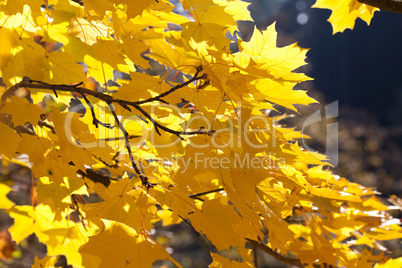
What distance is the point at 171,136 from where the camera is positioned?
1.35 m

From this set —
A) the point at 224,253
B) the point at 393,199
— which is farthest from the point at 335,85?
the point at 393,199

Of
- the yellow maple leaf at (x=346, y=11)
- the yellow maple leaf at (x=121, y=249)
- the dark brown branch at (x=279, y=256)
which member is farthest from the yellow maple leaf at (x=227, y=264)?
the yellow maple leaf at (x=346, y=11)

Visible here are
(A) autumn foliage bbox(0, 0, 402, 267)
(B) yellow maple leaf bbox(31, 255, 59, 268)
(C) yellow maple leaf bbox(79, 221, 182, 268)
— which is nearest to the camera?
(C) yellow maple leaf bbox(79, 221, 182, 268)

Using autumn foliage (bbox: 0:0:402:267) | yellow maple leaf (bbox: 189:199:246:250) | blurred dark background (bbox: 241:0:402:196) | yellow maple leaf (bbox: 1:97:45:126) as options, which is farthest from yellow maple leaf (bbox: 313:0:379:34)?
blurred dark background (bbox: 241:0:402:196)

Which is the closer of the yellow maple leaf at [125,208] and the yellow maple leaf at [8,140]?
the yellow maple leaf at [125,208]

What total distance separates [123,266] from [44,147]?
0.51 m

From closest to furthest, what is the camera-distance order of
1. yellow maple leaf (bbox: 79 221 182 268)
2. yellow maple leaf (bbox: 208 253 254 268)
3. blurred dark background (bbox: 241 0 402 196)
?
yellow maple leaf (bbox: 79 221 182 268)
yellow maple leaf (bbox: 208 253 254 268)
blurred dark background (bbox: 241 0 402 196)

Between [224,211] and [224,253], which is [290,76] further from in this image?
[224,253]

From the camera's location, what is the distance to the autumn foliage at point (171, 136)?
98 cm

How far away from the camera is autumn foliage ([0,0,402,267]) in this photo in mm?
983

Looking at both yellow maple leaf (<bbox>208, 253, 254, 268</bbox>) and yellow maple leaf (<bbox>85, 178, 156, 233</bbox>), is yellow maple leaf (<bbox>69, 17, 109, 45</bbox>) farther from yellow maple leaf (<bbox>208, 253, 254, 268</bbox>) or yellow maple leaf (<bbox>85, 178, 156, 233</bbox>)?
yellow maple leaf (<bbox>208, 253, 254, 268</bbox>)

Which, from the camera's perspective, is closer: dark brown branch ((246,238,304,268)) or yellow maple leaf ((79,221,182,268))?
yellow maple leaf ((79,221,182,268))

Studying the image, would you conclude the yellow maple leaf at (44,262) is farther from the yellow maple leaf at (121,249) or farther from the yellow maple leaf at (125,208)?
the yellow maple leaf at (121,249)

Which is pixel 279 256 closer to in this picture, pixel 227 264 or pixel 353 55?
pixel 227 264
